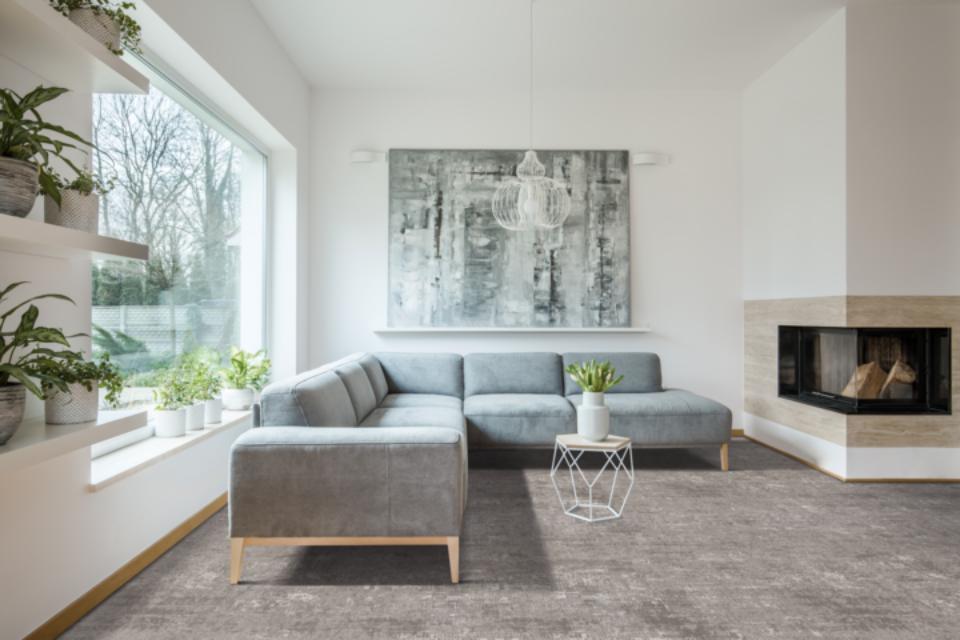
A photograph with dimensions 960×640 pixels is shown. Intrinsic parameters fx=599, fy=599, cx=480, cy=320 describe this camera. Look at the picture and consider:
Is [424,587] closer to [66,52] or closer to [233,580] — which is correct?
[233,580]

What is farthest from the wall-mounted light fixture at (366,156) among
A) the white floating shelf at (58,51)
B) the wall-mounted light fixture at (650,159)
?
the white floating shelf at (58,51)

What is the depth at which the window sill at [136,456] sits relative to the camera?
7.57 ft

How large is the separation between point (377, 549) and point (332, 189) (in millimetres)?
3401

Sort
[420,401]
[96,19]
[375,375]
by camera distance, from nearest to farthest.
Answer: [96,19] → [420,401] → [375,375]

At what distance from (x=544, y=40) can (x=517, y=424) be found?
8.92ft

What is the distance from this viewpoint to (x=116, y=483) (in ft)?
7.78

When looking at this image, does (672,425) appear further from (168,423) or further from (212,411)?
(168,423)

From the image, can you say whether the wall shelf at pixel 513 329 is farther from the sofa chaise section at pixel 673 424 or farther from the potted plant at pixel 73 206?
the potted plant at pixel 73 206

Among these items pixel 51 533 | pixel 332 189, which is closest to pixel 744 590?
pixel 51 533

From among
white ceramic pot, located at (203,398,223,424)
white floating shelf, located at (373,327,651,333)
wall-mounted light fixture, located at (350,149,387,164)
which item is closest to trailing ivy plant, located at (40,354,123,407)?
white ceramic pot, located at (203,398,223,424)

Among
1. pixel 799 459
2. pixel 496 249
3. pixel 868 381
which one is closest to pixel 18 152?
pixel 496 249

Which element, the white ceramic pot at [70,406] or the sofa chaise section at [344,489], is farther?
the sofa chaise section at [344,489]

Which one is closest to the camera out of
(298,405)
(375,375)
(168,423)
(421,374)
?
(298,405)

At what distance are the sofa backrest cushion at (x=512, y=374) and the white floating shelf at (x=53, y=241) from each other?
120 inches
